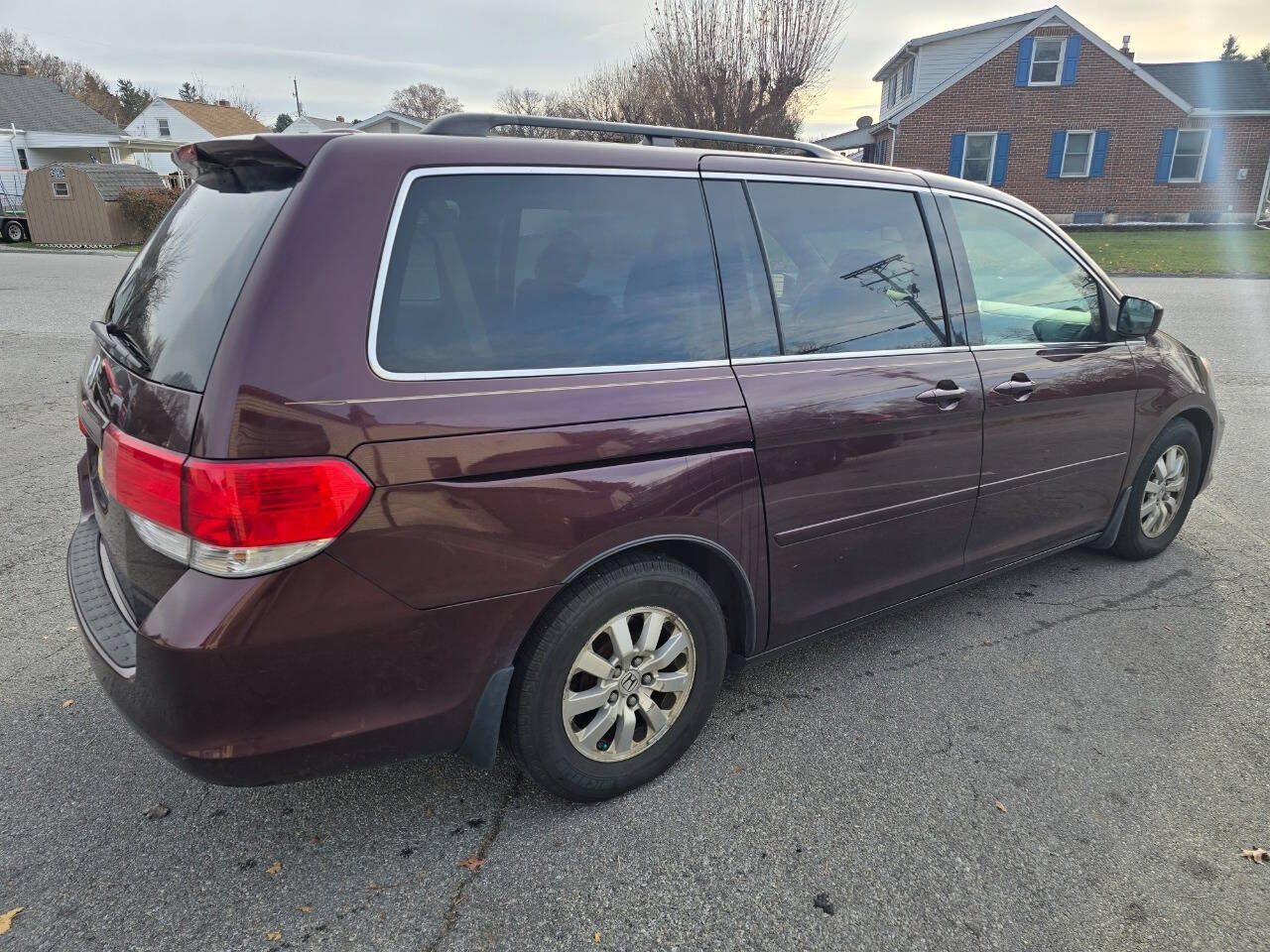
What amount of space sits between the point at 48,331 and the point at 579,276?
10.7 m

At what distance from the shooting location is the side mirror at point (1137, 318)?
12.3 ft

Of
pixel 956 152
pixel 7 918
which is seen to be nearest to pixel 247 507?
pixel 7 918

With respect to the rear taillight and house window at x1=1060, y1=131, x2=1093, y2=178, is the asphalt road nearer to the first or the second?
the rear taillight

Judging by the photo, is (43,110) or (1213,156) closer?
(1213,156)

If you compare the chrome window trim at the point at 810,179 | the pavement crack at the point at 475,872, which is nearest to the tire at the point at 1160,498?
the chrome window trim at the point at 810,179

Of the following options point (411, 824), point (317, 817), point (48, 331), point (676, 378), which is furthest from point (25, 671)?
point (48, 331)

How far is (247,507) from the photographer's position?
1802mm

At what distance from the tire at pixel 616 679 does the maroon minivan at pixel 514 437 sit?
0.03 feet

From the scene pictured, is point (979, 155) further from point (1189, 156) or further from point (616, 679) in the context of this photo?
point (616, 679)

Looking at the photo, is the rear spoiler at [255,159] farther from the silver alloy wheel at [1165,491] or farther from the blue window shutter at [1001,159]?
the blue window shutter at [1001,159]

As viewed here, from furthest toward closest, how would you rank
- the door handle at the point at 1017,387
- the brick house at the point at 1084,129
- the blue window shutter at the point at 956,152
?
the blue window shutter at the point at 956,152
the brick house at the point at 1084,129
the door handle at the point at 1017,387

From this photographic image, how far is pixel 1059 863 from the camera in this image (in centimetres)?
230

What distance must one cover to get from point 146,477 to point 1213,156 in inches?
1424

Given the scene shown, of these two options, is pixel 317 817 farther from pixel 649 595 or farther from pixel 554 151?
pixel 554 151
